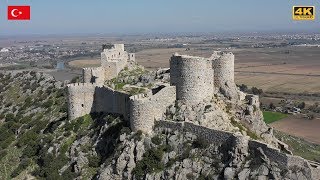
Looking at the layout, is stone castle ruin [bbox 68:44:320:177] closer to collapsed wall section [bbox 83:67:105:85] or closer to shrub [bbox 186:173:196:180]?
shrub [bbox 186:173:196:180]

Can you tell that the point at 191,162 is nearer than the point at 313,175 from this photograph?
No

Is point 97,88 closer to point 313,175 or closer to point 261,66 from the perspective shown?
point 313,175

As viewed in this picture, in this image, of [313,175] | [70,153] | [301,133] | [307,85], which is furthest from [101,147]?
[307,85]

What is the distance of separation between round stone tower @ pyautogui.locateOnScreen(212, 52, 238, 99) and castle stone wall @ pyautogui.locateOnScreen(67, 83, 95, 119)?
12585 mm

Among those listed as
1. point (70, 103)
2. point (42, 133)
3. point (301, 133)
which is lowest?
point (301, 133)

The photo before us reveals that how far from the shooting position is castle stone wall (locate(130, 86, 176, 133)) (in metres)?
33.7

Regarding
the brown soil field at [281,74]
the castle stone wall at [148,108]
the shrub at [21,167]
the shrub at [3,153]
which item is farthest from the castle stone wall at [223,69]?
the brown soil field at [281,74]

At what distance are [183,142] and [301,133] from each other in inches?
1877

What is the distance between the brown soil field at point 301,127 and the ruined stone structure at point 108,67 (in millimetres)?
31804

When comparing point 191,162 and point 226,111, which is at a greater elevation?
point 226,111

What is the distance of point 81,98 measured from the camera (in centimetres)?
4353

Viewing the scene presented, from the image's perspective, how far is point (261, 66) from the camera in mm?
177750

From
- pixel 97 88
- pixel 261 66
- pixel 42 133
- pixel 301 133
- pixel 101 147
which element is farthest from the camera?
pixel 261 66

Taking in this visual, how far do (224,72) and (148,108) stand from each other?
238 inches
